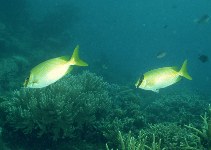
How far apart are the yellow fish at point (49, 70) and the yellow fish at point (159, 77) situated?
1259 millimetres

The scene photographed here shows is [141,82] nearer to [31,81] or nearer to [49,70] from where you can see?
[49,70]

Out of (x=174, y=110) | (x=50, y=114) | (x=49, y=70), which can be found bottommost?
(x=50, y=114)

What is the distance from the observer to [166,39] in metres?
164

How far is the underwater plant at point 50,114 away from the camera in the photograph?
5.89 m

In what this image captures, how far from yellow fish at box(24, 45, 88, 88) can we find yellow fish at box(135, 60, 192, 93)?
4.13 ft

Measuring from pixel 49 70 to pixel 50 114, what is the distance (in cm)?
231

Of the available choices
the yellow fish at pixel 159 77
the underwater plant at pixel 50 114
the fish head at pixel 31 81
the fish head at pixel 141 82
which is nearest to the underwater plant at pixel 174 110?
the underwater plant at pixel 50 114

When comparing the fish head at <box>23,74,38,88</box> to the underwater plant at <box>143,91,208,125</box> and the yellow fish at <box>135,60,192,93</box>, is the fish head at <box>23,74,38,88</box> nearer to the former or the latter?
the yellow fish at <box>135,60,192,93</box>

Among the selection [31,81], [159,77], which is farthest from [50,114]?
[159,77]

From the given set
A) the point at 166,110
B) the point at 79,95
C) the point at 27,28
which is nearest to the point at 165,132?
the point at 79,95

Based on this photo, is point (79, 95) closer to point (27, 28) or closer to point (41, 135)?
point (41, 135)

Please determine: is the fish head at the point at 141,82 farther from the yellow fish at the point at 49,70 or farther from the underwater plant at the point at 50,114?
the underwater plant at the point at 50,114

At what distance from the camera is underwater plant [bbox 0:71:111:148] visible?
589 centimetres

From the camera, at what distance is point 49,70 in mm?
3865
